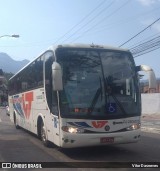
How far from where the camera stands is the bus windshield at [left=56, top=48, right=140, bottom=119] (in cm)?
1078

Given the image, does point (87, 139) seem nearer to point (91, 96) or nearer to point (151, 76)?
point (91, 96)

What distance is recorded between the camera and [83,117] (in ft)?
35.1

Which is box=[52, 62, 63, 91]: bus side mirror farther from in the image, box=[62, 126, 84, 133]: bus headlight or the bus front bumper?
the bus front bumper

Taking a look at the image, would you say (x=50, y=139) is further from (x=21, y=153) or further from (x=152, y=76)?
(x=152, y=76)

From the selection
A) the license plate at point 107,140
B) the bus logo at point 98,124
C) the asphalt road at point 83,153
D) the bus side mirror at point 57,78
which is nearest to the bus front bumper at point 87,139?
the license plate at point 107,140

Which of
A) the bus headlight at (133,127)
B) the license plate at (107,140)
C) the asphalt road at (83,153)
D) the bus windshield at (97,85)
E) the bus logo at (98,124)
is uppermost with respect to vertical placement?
the bus windshield at (97,85)

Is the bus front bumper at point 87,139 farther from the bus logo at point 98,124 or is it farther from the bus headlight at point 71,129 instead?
the bus logo at point 98,124

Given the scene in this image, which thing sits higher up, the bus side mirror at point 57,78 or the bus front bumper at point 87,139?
the bus side mirror at point 57,78

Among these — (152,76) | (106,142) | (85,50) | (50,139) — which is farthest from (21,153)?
(152,76)

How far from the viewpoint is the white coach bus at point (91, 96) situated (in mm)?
10688

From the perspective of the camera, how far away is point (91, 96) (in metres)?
10.9

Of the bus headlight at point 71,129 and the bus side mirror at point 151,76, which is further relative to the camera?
the bus side mirror at point 151,76

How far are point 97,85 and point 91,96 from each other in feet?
1.28

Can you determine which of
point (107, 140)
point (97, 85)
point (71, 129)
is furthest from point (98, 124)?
point (97, 85)
